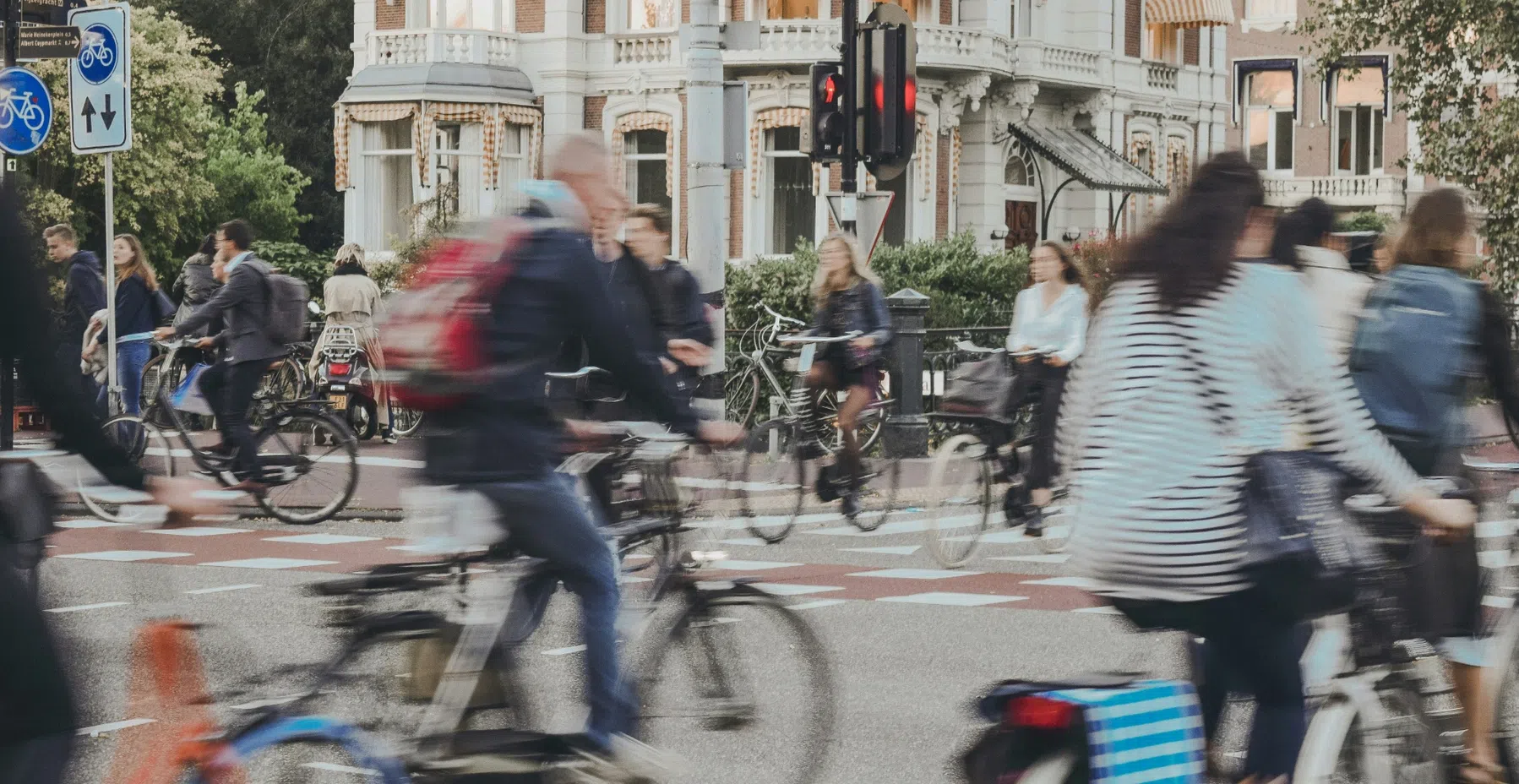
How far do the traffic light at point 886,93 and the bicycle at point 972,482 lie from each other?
285cm

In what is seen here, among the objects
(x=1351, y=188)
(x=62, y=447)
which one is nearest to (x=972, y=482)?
(x=62, y=447)

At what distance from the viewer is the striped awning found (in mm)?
37812

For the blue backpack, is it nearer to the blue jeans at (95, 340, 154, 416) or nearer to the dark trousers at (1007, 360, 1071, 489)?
the dark trousers at (1007, 360, 1071, 489)

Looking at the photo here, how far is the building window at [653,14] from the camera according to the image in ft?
106

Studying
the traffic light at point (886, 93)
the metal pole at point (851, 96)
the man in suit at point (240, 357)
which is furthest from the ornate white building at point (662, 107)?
the man in suit at point (240, 357)

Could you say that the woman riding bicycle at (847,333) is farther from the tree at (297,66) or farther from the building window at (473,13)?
the tree at (297,66)

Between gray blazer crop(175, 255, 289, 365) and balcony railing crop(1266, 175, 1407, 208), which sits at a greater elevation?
balcony railing crop(1266, 175, 1407, 208)

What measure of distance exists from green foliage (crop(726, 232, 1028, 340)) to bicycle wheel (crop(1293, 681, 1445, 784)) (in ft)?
61.3

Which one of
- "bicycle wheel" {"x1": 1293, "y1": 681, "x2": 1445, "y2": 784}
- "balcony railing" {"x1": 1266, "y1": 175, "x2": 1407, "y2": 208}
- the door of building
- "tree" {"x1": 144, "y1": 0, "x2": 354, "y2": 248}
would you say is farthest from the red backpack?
"tree" {"x1": 144, "y1": 0, "x2": 354, "y2": 248}

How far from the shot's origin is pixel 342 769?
4.28 meters

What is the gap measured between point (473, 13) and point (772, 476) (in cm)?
2237

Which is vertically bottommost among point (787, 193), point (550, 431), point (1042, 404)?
point (1042, 404)

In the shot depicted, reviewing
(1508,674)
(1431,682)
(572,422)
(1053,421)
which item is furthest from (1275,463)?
(1053,421)

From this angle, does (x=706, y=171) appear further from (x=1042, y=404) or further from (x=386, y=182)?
(x=386, y=182)
